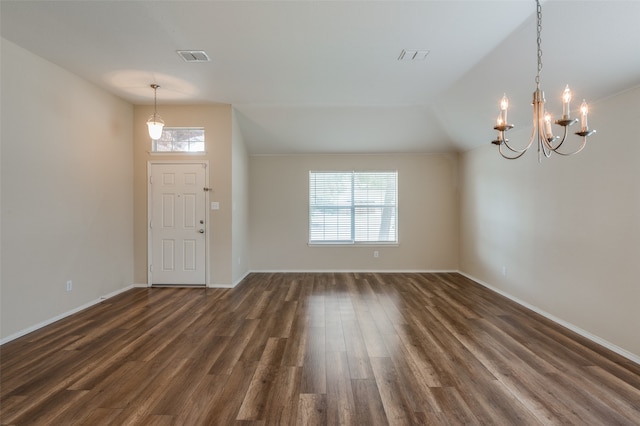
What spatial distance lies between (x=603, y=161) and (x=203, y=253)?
532cm

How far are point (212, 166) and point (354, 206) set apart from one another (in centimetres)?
289

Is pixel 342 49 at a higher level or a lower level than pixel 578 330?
higher

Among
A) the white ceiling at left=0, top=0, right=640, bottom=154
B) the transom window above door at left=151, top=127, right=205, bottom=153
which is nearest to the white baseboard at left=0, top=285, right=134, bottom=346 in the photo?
the transom window above door at left=151, top=127, right=205, bottom=153

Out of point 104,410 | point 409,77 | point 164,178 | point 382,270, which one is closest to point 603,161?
point 409,77

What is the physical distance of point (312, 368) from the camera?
2.42 metres

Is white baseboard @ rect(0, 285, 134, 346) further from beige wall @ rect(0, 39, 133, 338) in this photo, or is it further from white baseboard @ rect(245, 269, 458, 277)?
white baseboard @ rect(245, 269, 458, 277)

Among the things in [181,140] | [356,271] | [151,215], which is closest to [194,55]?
[181,140]

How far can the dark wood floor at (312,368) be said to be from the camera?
189cm

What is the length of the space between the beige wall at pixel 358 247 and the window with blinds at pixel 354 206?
162 mm

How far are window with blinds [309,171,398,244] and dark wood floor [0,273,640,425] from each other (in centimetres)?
226

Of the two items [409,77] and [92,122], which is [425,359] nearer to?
[409,77]

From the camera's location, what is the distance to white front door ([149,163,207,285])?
4875mm

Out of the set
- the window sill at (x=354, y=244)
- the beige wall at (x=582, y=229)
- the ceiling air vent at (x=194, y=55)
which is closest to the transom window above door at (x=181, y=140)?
the ceiling air vent at (x=194, y=55)

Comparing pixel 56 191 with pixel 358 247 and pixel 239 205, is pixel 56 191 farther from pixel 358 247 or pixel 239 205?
pixel 358 247
